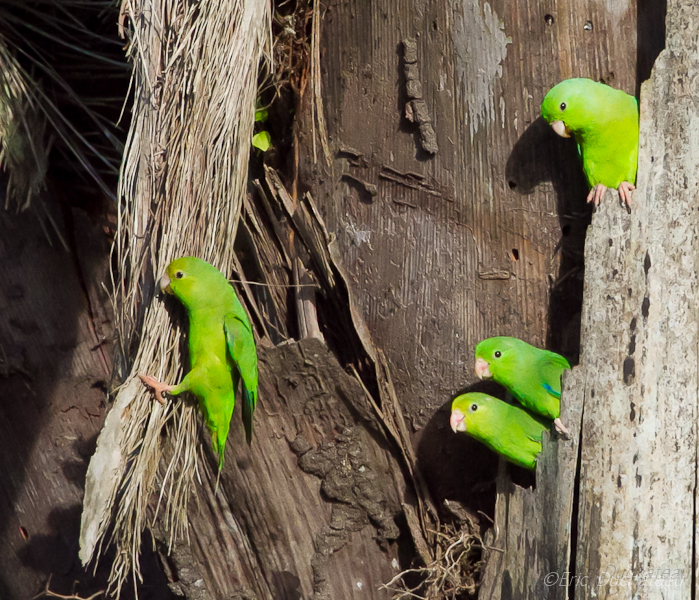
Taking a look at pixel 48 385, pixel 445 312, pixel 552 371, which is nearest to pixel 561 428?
pixel 552 371

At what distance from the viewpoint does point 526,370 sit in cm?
227

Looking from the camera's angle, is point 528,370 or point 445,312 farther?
point 445,312

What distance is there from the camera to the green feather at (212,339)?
2307 millimetres

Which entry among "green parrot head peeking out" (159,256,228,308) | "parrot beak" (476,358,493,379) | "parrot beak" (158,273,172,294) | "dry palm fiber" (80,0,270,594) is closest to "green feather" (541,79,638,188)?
"parrot beak" (476,358,493,379)

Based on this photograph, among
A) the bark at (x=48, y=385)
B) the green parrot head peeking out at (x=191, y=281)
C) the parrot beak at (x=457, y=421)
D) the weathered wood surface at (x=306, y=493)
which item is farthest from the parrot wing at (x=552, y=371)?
the bark at (x=48, y=385)

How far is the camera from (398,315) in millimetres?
2609

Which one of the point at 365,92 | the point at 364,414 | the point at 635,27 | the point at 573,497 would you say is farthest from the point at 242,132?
the point at 573,497

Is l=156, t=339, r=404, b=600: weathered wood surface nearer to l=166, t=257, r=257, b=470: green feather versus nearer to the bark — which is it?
l=166, t=257, r=257, b=470: green feather

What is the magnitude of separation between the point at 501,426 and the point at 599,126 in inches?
40.4

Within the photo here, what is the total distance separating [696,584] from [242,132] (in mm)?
2158

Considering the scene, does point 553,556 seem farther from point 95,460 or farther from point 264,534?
point 95,460

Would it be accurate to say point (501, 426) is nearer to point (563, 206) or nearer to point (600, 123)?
point (563, 206)

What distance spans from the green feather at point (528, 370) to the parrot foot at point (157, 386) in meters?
1.08

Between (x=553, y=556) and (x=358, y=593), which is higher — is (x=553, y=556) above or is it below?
above
